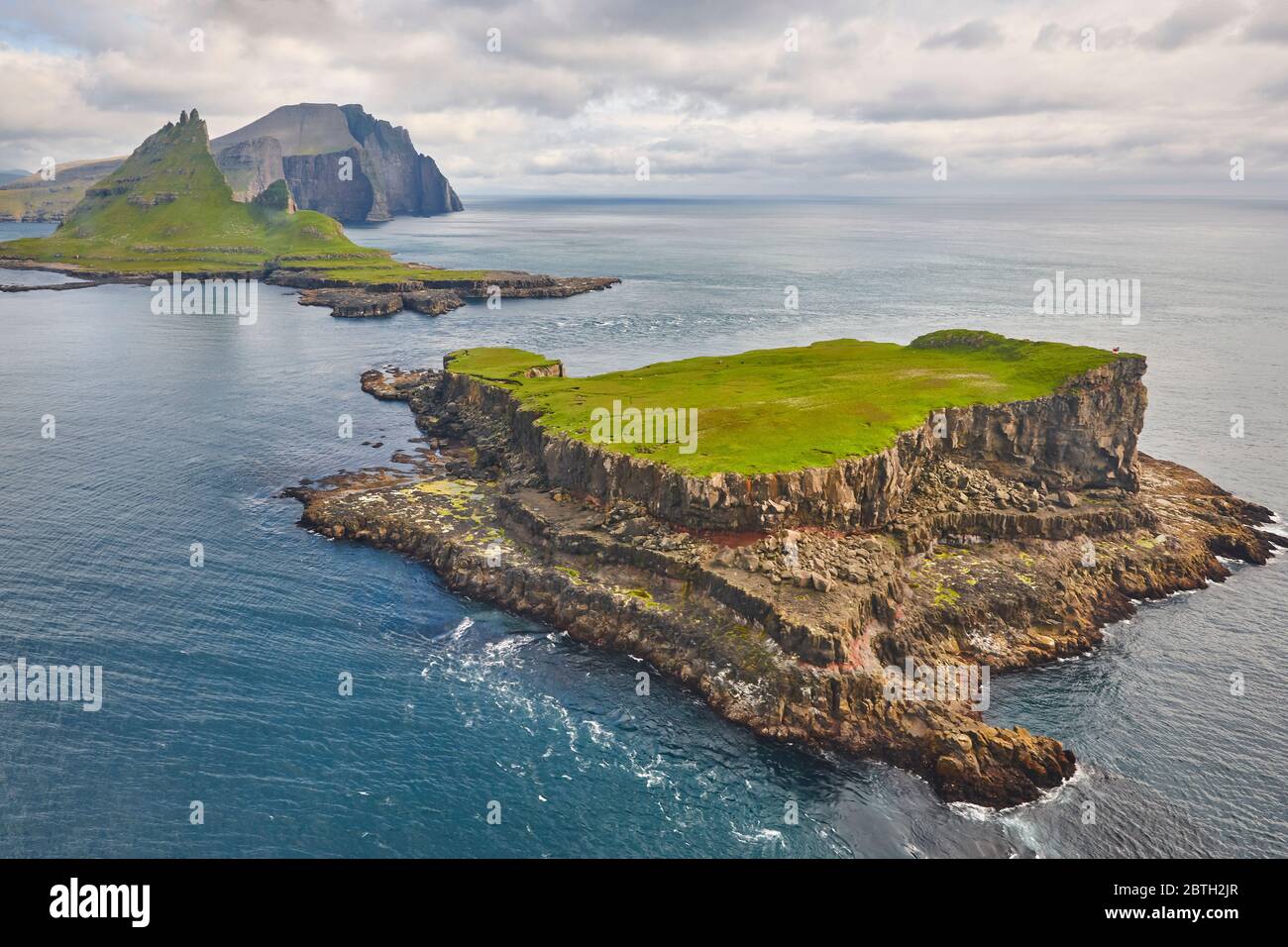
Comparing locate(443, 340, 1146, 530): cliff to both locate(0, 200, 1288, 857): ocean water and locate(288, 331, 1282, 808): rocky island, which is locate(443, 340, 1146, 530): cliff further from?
locate(0, 200, 1288, 857): ocean water

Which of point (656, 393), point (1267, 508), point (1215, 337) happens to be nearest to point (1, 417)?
point (656, 393)

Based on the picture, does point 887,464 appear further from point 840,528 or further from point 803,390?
point 803,390

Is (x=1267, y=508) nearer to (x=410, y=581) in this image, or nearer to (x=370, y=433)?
(x=410, y=581)

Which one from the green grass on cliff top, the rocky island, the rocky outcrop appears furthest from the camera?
the green grass on cliff top

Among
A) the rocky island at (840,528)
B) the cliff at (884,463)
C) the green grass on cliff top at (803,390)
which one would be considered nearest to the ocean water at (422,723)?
the rocky island at (840,528)

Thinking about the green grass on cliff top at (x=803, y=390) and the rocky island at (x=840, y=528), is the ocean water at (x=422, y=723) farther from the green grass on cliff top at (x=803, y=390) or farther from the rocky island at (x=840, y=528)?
the green grass on cliff top at (x=803, y=390)

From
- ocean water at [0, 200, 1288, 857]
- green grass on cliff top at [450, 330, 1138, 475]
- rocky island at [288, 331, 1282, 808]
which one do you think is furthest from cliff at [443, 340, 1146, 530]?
ocean water at [0, 200, 1288, 857]
